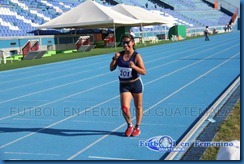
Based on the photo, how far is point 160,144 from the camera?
492cm

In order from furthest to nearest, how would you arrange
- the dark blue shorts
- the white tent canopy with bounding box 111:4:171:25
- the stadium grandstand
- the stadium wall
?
the white tent canopy with bounding box 111:4:171:25 < the stadium grandstand < the stadium wall < the dark blue shorts

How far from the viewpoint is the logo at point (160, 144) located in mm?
4722

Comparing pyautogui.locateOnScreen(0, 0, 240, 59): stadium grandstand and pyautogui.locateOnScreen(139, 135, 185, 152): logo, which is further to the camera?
pyautogui.locateOnScreen(0, 0, 240, 59): stadium grandstand

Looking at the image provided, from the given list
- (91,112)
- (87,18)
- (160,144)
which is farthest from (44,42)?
(160,144)

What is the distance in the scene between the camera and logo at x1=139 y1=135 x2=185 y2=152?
15.5ft

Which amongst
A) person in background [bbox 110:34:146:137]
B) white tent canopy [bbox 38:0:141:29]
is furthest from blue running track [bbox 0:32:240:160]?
white tent canopy [bbox 38:0:141:29]

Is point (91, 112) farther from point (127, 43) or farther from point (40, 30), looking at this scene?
point (40, 30)

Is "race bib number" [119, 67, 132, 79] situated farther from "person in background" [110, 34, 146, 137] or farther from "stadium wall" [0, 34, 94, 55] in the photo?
"stadium wall" [0, 34, 94, 55]

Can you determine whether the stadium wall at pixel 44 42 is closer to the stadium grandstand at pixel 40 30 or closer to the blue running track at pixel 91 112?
the stadium grandstand at pixel 40 30

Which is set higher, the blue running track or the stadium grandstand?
the stadium grandstand

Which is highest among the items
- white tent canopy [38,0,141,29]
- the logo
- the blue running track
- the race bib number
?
white tent canopy [38,0,141,29]

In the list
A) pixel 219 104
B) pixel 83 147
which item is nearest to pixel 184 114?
pixel 219 104

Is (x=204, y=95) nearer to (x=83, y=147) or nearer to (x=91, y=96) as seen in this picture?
(x=91, y=96)

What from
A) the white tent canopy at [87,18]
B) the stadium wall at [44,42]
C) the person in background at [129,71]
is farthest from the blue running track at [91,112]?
the white tent canopy at [87,18]
